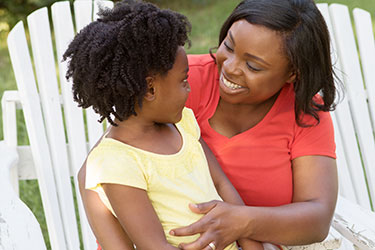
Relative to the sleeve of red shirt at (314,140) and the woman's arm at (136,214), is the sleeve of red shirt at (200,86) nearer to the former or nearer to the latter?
the sleeve of red shirt at (314,140)

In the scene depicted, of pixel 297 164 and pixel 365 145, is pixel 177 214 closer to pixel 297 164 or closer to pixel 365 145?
pixel 297 164

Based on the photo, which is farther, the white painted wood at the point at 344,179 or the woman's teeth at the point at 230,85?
the white painted wood at the point at 344,179

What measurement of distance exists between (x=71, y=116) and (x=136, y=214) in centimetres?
131

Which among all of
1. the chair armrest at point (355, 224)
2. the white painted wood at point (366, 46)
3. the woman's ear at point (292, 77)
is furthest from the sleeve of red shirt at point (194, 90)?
the white painted wood at point (366, 46)

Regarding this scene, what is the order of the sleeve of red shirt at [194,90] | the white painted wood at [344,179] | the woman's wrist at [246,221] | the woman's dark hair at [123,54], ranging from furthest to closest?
the white painted wood at [344,179] < the sleeve of red shirt at [194,90] < the woman's wrist at [246,221] < the woman's dark hair at [123,54]

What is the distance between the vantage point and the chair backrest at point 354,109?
307cm

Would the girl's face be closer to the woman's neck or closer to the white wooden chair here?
the woman's neck

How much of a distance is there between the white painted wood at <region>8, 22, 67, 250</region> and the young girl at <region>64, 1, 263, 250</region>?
91 cm

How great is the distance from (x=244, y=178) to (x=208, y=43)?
12.0ft

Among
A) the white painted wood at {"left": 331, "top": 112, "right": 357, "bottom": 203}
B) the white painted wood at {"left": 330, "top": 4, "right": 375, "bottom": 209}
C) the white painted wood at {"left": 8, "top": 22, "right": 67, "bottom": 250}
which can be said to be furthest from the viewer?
the white painted wood at {"left": 330, "top": 4, "right": 375, "bottom": 209}

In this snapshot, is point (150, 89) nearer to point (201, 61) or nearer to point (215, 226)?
point (215, 226)

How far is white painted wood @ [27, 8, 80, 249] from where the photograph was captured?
8.68 ft

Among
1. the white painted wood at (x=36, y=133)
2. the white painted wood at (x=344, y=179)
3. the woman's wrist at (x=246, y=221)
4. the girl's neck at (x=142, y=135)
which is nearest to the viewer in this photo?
the girl's neck at (x=142, y=135)

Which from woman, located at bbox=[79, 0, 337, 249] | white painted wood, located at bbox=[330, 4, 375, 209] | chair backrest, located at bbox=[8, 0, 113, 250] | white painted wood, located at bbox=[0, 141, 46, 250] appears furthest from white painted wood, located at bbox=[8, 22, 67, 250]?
white painted wood, located at bbox=[330, 4, 375, 209]
